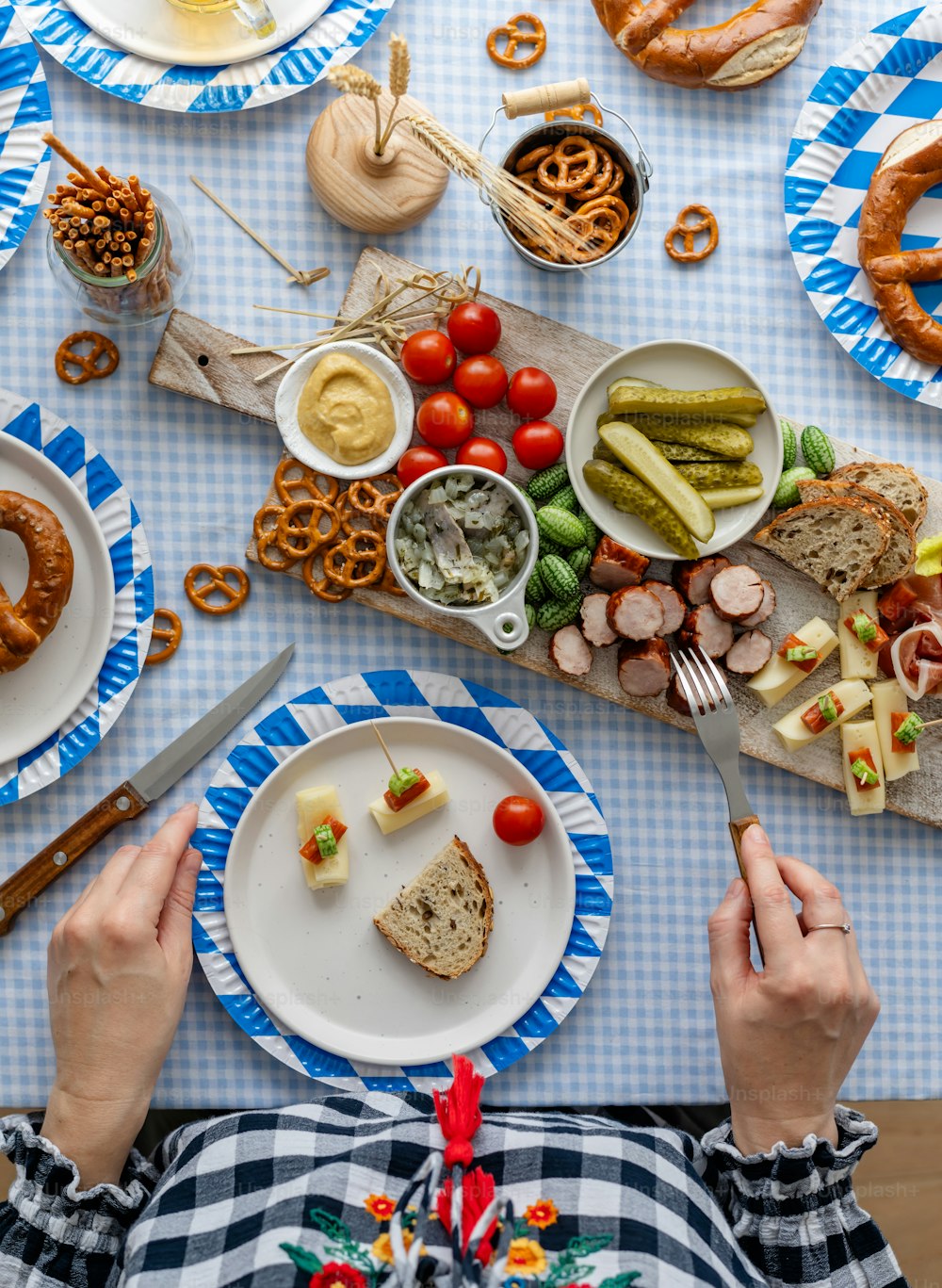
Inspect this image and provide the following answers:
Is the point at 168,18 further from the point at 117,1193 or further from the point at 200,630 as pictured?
the point at 117,1193

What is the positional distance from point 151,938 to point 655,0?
2.45 m

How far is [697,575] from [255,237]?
1.31 metres

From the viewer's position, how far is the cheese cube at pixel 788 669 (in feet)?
7.69

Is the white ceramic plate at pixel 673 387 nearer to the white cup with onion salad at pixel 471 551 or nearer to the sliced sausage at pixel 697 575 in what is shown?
the sliced sausage at pixel 697 575

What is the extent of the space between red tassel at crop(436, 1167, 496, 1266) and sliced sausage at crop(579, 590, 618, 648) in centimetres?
113

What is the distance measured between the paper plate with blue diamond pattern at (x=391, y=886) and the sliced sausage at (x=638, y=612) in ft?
1.03

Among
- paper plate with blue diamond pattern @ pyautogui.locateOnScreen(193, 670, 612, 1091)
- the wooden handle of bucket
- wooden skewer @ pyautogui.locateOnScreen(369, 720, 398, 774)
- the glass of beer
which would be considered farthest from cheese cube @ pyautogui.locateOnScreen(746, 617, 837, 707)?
the glass of beer

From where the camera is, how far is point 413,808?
90.1 inches

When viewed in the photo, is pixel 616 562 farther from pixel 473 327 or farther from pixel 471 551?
pixel 473 327

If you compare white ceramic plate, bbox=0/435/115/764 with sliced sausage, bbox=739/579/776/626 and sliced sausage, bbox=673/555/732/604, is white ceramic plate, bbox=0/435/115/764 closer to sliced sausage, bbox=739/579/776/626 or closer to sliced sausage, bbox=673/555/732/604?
sliced sausage, bbox=673/555/732/604

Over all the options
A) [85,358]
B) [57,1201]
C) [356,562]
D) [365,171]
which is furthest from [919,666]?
[57,1201]

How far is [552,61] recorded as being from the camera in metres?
2.40

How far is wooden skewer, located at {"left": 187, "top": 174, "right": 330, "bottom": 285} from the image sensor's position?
2.33 metres

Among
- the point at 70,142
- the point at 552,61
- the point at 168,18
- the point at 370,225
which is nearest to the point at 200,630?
the point at 370,225
